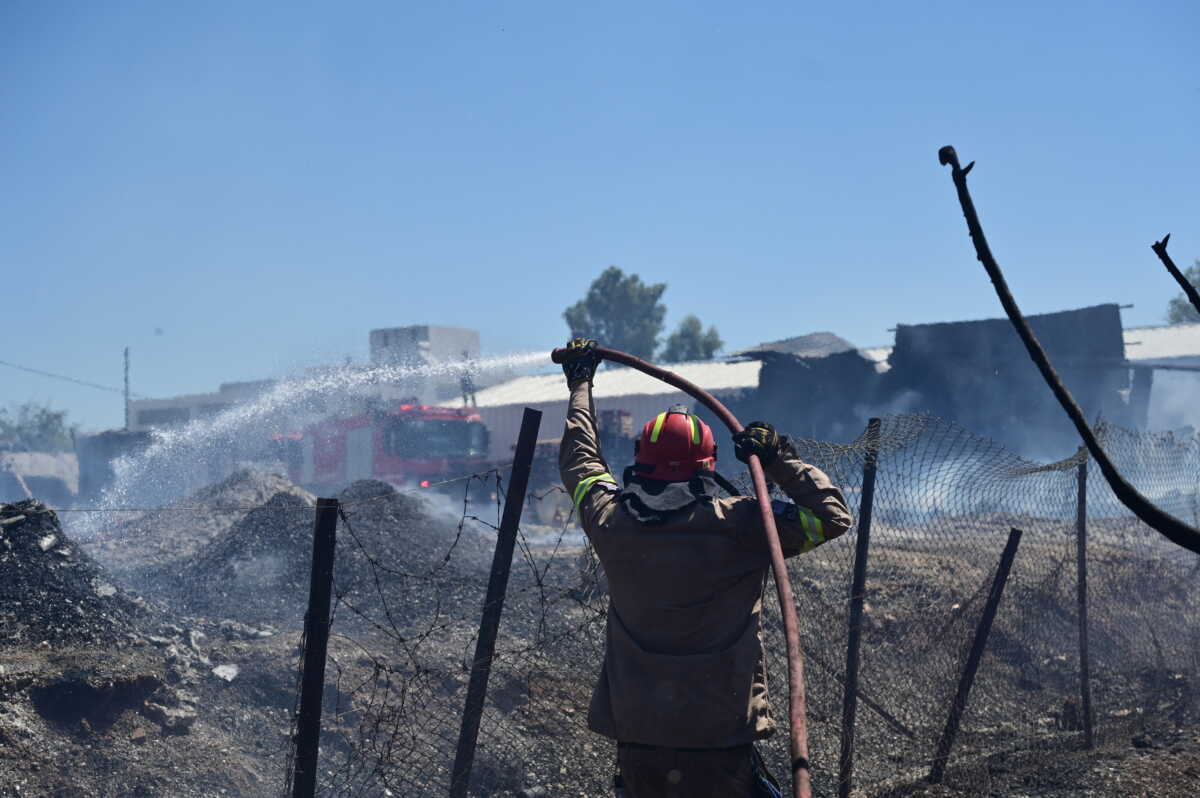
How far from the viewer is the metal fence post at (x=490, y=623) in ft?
12.7

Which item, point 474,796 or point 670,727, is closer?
point 670,727

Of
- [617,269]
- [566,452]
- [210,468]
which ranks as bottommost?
[210,468]

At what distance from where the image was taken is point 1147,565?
346 inches

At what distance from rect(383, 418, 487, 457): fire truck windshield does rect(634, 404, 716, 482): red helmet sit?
25.1 metres

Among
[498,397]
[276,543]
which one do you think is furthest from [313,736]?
[498,397]

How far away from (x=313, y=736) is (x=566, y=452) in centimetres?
133

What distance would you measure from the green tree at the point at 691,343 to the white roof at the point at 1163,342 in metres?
29.7

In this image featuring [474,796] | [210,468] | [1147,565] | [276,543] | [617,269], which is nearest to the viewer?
[474,796]

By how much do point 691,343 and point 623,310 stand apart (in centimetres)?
507

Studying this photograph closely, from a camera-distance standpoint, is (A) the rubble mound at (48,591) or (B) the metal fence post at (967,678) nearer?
(B) the metal fence post at (967,678)

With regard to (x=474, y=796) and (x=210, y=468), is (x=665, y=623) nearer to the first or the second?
(x=474, y=796)

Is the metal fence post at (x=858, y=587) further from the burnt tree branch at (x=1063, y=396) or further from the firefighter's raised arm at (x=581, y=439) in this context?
the burnt tree branch at (x=1063, y=396)

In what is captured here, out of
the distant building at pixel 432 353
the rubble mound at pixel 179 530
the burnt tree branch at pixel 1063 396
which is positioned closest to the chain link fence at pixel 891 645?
the burnt tree branch at pixel 1063 396

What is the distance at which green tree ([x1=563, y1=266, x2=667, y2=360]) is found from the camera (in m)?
64.0
